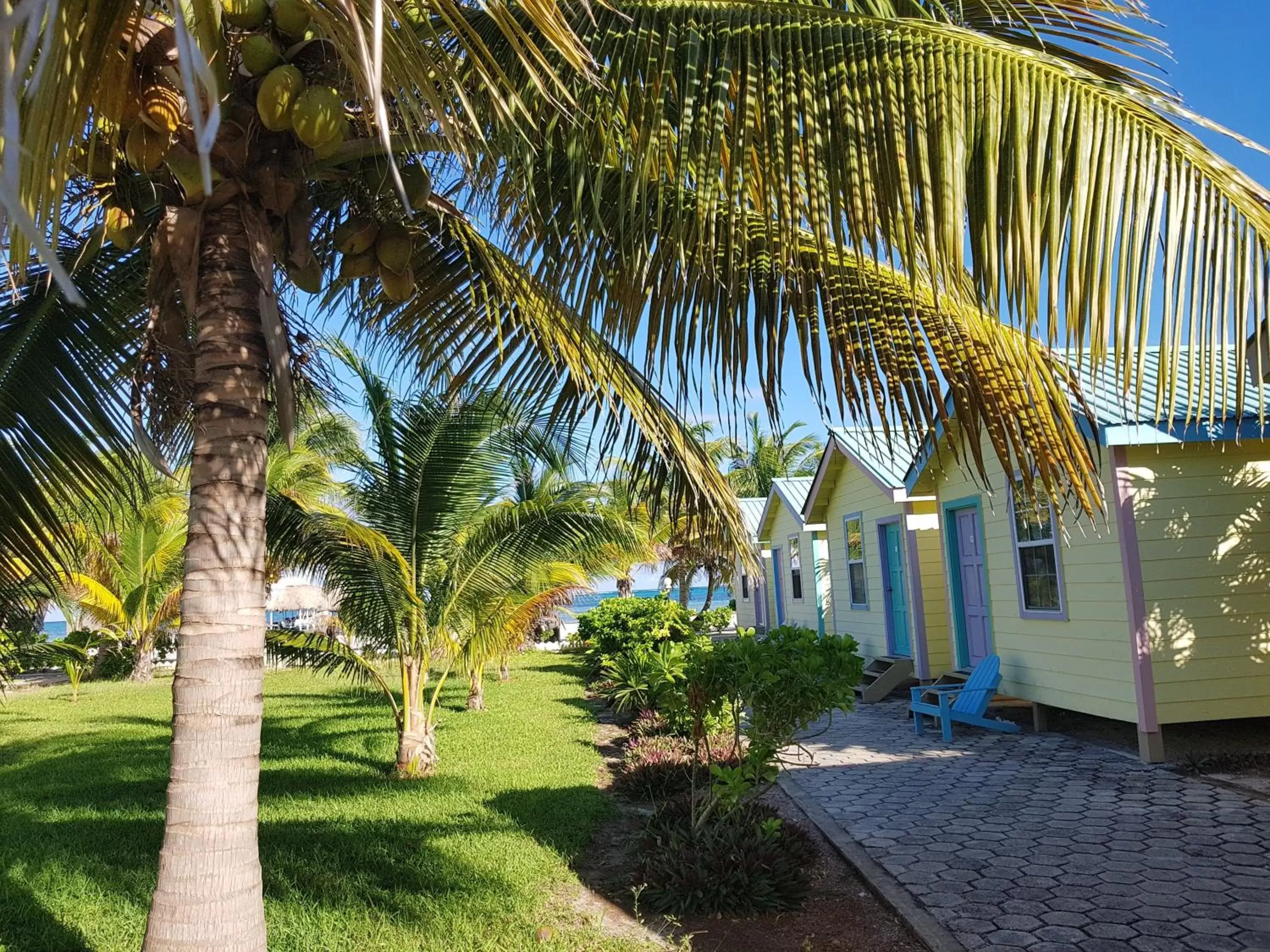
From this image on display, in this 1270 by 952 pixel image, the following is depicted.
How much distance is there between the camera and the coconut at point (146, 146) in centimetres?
261

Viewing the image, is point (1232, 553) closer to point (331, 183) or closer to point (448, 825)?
point (448, 825)

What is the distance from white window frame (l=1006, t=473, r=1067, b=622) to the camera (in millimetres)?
9688

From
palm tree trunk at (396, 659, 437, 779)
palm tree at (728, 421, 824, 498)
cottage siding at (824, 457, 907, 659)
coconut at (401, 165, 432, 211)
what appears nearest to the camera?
coconut at (401, 165, 432, 211)

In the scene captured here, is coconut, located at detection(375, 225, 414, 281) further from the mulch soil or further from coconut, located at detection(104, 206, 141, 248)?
the mulch soil

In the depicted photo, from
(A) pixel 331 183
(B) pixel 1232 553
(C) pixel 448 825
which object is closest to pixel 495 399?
(A) pixel 331 183

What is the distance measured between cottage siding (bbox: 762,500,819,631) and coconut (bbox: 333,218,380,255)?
1649cm

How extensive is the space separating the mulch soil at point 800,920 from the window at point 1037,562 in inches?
183

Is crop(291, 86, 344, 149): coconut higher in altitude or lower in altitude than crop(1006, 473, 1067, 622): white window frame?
higher

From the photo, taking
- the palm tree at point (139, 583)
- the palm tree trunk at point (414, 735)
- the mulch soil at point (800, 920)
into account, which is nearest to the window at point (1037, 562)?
the mulch soil at point (800, 920)

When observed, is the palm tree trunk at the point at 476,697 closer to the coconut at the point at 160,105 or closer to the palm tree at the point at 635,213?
the palm tree at the point at 635,213

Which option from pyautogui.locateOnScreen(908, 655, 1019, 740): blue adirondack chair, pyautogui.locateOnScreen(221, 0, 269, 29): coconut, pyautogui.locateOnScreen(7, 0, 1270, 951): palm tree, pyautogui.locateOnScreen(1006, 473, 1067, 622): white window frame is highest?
pyautogui.locateOnScreen(221, 0, 269, 29): coconut

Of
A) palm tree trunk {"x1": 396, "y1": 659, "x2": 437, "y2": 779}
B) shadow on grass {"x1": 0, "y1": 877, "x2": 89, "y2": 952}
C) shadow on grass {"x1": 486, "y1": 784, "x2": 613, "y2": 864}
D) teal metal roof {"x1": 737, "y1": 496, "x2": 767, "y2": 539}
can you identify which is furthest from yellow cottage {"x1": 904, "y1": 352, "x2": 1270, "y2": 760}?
teal metal roof {"x1": 737, "y1": 496, "x2": 767, "y2": 539}

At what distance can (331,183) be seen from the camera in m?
3.87

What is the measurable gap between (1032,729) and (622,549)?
A: 536 centimetres
